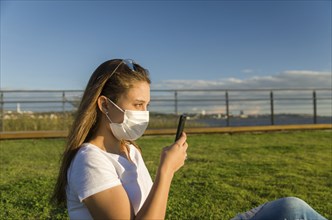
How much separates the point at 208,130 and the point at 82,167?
39.8 ft

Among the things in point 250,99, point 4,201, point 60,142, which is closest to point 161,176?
point 4,201

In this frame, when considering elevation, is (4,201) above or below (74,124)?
below

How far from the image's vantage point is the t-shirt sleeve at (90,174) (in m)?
1.73

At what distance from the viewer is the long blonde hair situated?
1962 millimetres

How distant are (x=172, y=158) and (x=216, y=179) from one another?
13.9ft

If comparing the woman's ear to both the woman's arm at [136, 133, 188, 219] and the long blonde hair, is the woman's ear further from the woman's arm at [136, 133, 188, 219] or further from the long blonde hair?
the woman's arm at [136, 133, 188, 219]

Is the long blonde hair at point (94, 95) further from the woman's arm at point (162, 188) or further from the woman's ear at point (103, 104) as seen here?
the woman's arm at point (162, 188)

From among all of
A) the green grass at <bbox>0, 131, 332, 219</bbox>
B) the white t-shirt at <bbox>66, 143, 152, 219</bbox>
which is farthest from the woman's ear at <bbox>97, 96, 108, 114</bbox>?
the green grass at <bbox>0, 131, 332, 219</bbox>

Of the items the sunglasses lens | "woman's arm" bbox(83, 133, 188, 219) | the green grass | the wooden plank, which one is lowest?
the wooden plank

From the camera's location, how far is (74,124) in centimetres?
201

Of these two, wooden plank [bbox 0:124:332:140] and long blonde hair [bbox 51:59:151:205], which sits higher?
long blonde hair [bbox 51:59:151:205]

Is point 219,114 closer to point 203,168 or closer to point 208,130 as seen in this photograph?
point 208,130

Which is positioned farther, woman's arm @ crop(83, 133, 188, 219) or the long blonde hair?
the long blonde hair

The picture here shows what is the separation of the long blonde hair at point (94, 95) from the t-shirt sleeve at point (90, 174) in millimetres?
131
